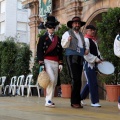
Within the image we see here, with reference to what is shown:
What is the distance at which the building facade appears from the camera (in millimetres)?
44719

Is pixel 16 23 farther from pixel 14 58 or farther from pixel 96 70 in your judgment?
pixel 96 70

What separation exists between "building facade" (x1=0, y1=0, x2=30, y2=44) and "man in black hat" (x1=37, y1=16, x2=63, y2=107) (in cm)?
3617

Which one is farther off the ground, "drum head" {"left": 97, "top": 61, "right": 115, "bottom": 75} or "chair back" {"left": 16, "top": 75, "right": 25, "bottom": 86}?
"drum head" {"left": 97, "top": 61, "right": 115, "bottom": 75}

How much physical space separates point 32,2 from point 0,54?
3528 millimetres

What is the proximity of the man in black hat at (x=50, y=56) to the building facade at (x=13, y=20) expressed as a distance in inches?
1424

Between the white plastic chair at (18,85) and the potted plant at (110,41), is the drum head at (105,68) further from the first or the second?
the white plastic chair at (18,85)

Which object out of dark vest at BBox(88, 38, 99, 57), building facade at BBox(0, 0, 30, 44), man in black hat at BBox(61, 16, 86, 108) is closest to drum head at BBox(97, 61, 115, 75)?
dark vest at BBox(88, 38, 99, 57)

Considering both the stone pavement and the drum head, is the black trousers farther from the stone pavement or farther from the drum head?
the drum head

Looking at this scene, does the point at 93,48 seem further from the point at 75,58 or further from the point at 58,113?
the point at 58,113

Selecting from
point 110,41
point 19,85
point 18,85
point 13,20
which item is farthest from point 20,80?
point 13,20

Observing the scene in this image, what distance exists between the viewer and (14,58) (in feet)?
64.4

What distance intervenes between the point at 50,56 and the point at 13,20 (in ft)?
125

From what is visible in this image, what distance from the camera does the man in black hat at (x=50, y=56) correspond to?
805 cm

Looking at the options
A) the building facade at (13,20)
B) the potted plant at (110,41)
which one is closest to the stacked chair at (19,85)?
the potted plant at (110,41)
